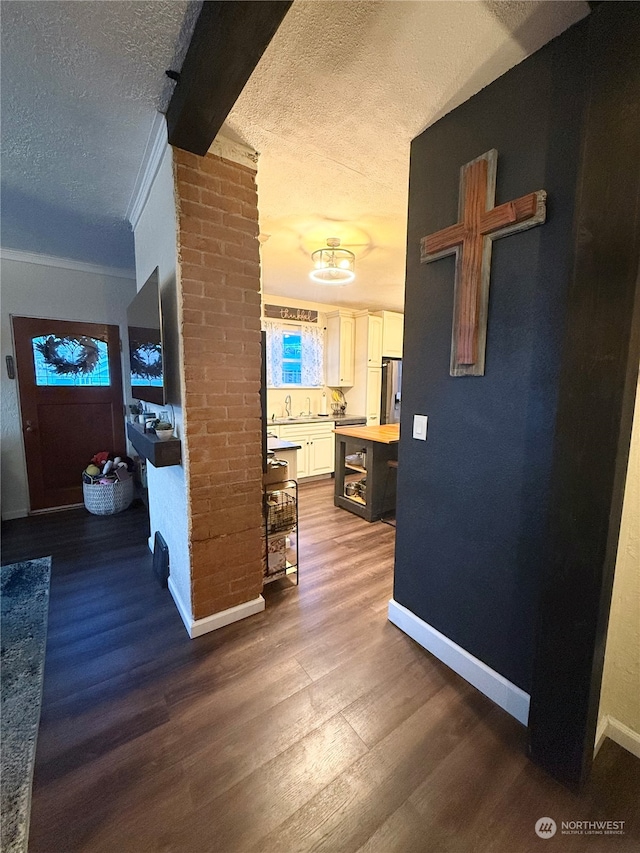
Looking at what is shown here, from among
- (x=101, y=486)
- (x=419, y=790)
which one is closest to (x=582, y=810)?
(x=419, y=790)

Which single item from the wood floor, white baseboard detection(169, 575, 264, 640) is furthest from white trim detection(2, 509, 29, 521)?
white baseboard detection(169, 575, 264, 640)

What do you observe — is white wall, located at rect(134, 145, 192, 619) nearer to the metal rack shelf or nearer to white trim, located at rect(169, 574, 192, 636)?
white trim, located at rect(169, 574, 192, 636)

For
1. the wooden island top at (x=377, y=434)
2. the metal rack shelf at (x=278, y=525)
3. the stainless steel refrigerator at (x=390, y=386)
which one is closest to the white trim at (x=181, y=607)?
the metal rack shelf at (x=278, y=525)

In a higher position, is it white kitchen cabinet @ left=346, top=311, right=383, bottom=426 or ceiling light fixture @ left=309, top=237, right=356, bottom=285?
ceiling light fixture @ left=309, top=237, right=356, bottom=285

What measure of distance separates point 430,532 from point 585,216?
1425 mm

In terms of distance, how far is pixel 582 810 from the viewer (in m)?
1.13

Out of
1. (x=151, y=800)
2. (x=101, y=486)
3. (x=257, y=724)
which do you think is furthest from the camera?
(x=101, y=486)

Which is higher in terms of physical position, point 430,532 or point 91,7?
point 91,7

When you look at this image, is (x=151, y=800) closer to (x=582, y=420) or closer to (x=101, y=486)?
(x=582, y=420)

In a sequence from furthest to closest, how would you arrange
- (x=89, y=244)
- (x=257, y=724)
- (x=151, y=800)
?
(x=89, y=244) → (x=257, y=724) → (x=151, y=800)

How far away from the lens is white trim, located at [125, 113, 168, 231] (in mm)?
1655

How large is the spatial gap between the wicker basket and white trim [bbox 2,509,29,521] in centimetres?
57

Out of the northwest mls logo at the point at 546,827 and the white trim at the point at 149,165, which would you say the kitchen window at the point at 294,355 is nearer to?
the white trim at the point at 149,165

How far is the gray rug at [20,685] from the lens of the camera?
112cm
